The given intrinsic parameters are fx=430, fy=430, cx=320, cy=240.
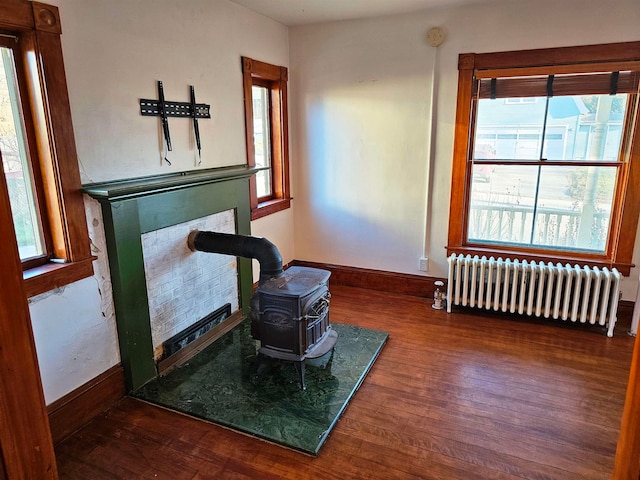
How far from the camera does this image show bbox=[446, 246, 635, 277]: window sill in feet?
11.5

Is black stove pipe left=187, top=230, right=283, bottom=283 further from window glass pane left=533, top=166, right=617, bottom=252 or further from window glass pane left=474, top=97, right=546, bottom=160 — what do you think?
window glass pane left=533, top=166, right=617, bottom=252

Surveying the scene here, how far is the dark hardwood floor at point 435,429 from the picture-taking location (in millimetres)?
2121

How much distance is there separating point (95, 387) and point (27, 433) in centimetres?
160

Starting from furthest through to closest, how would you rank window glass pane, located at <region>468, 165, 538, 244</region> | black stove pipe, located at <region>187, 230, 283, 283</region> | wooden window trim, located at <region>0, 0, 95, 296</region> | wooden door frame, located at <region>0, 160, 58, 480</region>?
window glass pane, located at <region>468, 165, 538, 244</region>, black stove pipe, located at <region>187, 230, 283, 283</region>, wooden window trim, located at <region>0, 0, 95, 296</region>, wooden door frame, located at <region>0, 160, 58, 480</region>

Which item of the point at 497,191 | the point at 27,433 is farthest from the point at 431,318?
the point at 27,433

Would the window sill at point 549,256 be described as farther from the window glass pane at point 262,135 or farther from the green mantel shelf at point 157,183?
the green mantel shelf at point 157,183

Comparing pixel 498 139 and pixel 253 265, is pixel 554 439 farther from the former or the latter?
pixel 253 265

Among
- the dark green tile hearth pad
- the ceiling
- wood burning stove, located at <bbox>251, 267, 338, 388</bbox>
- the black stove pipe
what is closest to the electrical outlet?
the dark green tile hearth pad

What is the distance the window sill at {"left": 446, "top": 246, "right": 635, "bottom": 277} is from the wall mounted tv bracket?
2.43m

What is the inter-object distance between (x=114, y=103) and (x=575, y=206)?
3545mm

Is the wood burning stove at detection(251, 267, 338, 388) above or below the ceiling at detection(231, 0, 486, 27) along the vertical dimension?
below

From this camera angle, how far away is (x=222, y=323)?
3.46 metres

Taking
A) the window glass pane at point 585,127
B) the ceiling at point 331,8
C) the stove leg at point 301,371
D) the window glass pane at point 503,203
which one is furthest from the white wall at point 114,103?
the window glass pane at point 585,127

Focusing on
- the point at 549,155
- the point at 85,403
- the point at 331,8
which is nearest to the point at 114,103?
the point at 85,403
